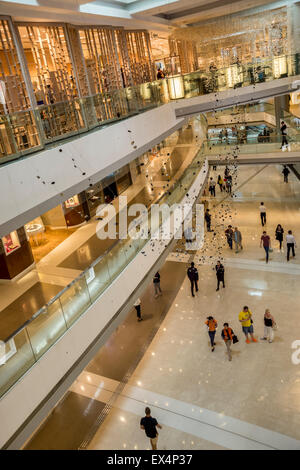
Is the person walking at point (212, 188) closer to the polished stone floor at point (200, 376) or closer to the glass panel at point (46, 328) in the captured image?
the polished stone floor at point (200, 376)

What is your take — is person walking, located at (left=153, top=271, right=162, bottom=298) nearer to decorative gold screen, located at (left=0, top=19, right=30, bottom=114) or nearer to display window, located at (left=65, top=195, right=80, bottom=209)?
display window, located at (left=65, top=195, right=80, bottom=209)

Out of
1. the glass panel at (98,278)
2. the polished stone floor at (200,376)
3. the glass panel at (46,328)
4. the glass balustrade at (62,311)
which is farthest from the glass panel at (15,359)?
the polished stone floor at (200,376)

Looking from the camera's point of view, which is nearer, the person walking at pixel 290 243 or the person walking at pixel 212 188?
the person walking at pixel 290 243

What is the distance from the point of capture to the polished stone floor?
6391 millimetres

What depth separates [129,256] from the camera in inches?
287

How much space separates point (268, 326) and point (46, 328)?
493 centimetres

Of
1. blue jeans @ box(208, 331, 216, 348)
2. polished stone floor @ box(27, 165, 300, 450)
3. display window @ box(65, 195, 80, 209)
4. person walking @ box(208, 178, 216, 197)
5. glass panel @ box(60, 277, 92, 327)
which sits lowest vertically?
polished stone floor @ box(27, 165, 300, 450)

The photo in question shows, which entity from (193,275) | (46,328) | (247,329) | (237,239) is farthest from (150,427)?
(237,239)

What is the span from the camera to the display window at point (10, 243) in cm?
888

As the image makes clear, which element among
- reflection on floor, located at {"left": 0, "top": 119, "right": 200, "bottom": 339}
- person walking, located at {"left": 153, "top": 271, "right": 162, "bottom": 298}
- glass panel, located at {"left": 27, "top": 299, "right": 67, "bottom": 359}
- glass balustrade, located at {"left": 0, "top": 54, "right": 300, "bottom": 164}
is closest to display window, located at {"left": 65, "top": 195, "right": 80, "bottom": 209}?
reflection on floor, located at {"left": 0, "top": 119, "right": 200, "bottom": 339}

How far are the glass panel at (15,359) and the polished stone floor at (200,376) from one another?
286cm
